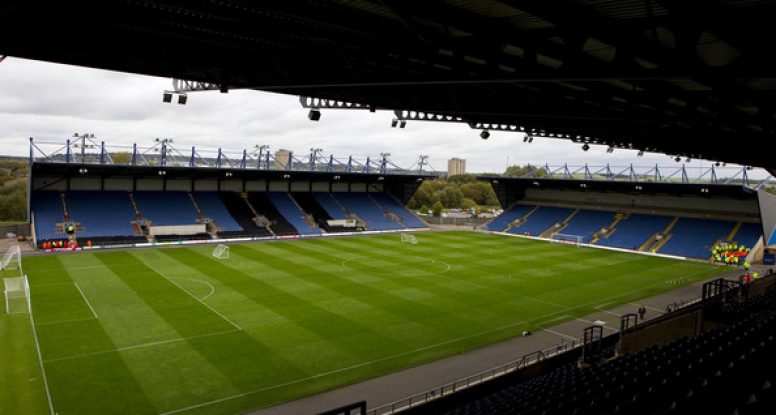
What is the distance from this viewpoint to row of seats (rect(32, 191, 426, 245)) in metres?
43.7

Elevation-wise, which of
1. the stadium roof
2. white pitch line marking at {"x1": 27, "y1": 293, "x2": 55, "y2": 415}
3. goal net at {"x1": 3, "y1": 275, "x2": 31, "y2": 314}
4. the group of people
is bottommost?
white pitch line marking at {"x1": 27, "y1": 293, "x2": 55, "y2": 415}

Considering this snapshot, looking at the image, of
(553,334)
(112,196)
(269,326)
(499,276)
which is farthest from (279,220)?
(553,334)

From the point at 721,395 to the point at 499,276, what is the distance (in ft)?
93.0

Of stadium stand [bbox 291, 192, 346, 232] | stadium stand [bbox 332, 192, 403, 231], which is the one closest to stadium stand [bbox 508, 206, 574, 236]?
stadium stand [bbox 332, 192, 403, 231]

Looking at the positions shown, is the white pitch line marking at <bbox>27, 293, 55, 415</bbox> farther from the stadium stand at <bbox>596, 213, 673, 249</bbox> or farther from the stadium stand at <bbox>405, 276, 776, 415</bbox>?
the stadium stand at <bbox>596, 213, 673, 249</bbox>

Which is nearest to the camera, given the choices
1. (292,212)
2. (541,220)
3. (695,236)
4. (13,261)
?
(13,261)

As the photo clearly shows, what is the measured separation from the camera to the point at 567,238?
180 ft

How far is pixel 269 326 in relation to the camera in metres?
21.9

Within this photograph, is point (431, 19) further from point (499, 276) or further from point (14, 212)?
point (14, 212)

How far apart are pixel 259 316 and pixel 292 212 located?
3405 cm

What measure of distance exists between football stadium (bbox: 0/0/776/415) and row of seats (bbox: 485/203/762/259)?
0.53 m

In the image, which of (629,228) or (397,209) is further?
(397,209)

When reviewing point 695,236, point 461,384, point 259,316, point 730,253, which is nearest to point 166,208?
point 259,316

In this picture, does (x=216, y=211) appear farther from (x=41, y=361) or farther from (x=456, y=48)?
(x=456, y=48)
